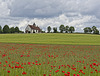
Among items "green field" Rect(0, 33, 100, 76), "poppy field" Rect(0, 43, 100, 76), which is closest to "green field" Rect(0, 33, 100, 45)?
"green field" Rect(0, 33, 100, 76)

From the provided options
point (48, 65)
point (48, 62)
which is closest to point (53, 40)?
point (48, 62)

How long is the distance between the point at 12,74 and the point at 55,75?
204cm

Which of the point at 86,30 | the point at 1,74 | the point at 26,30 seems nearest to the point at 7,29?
the point at 26,30

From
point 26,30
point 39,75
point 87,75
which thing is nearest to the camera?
point 39,75

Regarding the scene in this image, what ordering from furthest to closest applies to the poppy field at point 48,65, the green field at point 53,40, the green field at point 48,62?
the green field at point 53,40 → the green field at point 48,62 → the poppy field at point 48,65

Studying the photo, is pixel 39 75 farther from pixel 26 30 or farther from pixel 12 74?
pixel 26 30

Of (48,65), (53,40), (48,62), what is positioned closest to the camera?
(48,65)

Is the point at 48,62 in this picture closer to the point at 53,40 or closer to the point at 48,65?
the point at 48,65

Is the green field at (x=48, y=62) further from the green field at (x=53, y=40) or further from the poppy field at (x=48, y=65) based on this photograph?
the green field at (x=53, y=40)

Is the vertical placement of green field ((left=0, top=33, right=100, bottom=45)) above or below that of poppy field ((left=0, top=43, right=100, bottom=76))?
below

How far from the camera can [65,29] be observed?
182 m

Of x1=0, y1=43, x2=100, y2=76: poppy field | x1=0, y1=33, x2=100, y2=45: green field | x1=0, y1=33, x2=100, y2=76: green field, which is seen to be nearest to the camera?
x1=0, y1=43, x2=100, y2=76: poppy field

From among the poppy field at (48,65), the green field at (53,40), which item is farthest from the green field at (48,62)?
the green field at (53,40)

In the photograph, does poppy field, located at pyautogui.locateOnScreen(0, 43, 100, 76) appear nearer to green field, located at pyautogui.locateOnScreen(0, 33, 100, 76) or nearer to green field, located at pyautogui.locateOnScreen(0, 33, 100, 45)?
green field, located at pyautogui.locateOnScreen(0, 33, 100, 76)
